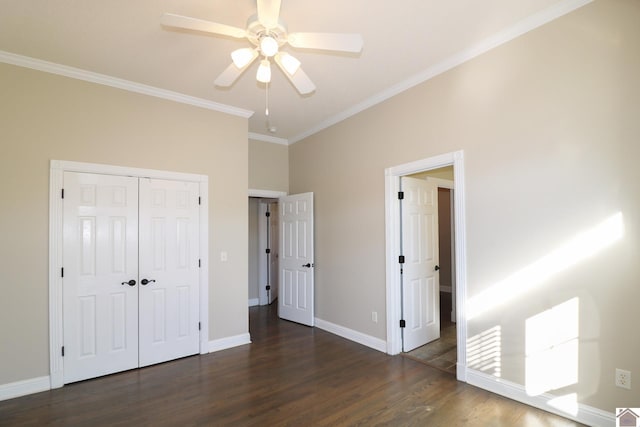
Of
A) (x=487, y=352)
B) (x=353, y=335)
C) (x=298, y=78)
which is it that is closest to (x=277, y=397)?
(x=353, y=335)

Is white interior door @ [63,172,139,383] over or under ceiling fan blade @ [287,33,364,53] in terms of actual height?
under

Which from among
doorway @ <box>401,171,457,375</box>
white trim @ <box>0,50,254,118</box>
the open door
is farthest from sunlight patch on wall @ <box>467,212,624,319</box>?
the open door

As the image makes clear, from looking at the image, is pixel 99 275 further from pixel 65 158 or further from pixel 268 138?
pixel 268 138

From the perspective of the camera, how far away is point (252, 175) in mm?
5102

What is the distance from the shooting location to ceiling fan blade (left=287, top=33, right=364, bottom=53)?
196 cm

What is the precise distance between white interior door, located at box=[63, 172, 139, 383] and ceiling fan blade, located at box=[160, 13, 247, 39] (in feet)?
6.90

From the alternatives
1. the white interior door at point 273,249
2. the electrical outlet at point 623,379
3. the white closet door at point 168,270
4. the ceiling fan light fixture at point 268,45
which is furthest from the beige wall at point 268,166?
the electrical outlet at point 623,379

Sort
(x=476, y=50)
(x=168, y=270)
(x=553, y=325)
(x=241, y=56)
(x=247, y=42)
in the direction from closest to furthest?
1. (x=241, y=56)
2. (x=553, y=325)
3. (x=247, y=42)
4. (x=476, y=50)
5. (x=168, y=270)

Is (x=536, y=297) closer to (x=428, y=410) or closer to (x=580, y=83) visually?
(x=428, y=410)

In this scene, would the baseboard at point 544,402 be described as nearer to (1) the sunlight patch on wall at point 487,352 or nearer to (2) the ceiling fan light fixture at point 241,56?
(1) the sunlight patch on wall at point 487,352

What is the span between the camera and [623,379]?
7.04ft

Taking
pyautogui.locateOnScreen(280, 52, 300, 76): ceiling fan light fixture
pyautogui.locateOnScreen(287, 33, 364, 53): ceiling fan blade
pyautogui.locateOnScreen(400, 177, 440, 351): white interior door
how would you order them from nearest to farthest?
pyautogui.locateOnScreen(287, 33, 364, 53): ceiling fan blade → pyautogui.locateOnScreen(280, 52, 300, 76): ceiling fan light fixture → pyautogui.locateOnScreen(400, 177, 440, 351): white interior door

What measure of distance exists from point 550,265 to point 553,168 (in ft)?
2.47

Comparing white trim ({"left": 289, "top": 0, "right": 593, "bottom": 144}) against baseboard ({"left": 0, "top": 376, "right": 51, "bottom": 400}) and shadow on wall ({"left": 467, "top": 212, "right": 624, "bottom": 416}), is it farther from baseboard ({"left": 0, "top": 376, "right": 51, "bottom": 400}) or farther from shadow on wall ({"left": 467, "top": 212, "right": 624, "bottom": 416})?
baseboard ({"left": 0, "top": 376, "right": 51, "bottom": 400})
